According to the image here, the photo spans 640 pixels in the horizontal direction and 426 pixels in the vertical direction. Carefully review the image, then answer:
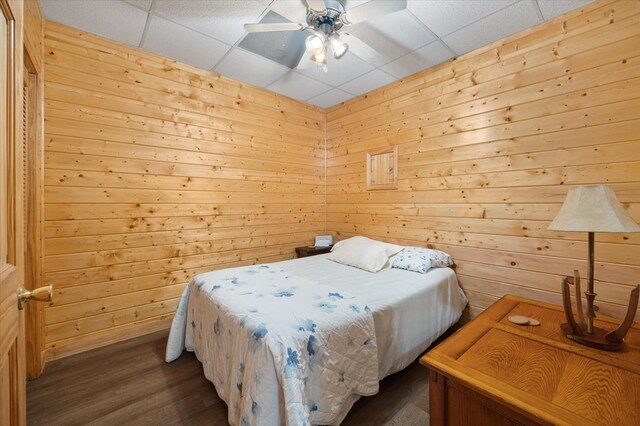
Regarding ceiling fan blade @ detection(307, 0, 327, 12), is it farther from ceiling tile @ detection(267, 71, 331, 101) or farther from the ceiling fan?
ceiling tile @ detection(267, 71, 331, 101)

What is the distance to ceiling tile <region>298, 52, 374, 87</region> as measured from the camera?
2584mm

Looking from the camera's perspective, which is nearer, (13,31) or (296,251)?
(13,31)

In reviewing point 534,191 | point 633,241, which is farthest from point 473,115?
point 633,241

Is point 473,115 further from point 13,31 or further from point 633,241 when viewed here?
point 13,31

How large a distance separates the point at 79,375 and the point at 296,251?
2220 mm

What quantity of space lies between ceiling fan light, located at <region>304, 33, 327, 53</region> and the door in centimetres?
149

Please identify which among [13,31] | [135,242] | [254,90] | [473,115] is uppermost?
[254,90]

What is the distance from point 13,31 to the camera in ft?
2.54

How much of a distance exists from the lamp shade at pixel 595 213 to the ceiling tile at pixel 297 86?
8.40 feet

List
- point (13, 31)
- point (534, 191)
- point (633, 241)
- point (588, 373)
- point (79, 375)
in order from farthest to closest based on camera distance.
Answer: point (534, 191) → point (79, 375) → point (633, 241) → point (588, 373) → point (13, 31)

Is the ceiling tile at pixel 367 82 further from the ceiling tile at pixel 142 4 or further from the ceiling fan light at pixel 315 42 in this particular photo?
the ceiling tile at pixel 142 4

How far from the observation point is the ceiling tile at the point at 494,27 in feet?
6.29

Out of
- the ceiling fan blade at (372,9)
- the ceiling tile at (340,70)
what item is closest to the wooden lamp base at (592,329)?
the ceiling fan blade at (372,9)

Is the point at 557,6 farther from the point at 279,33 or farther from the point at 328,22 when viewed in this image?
the point at 279,33
